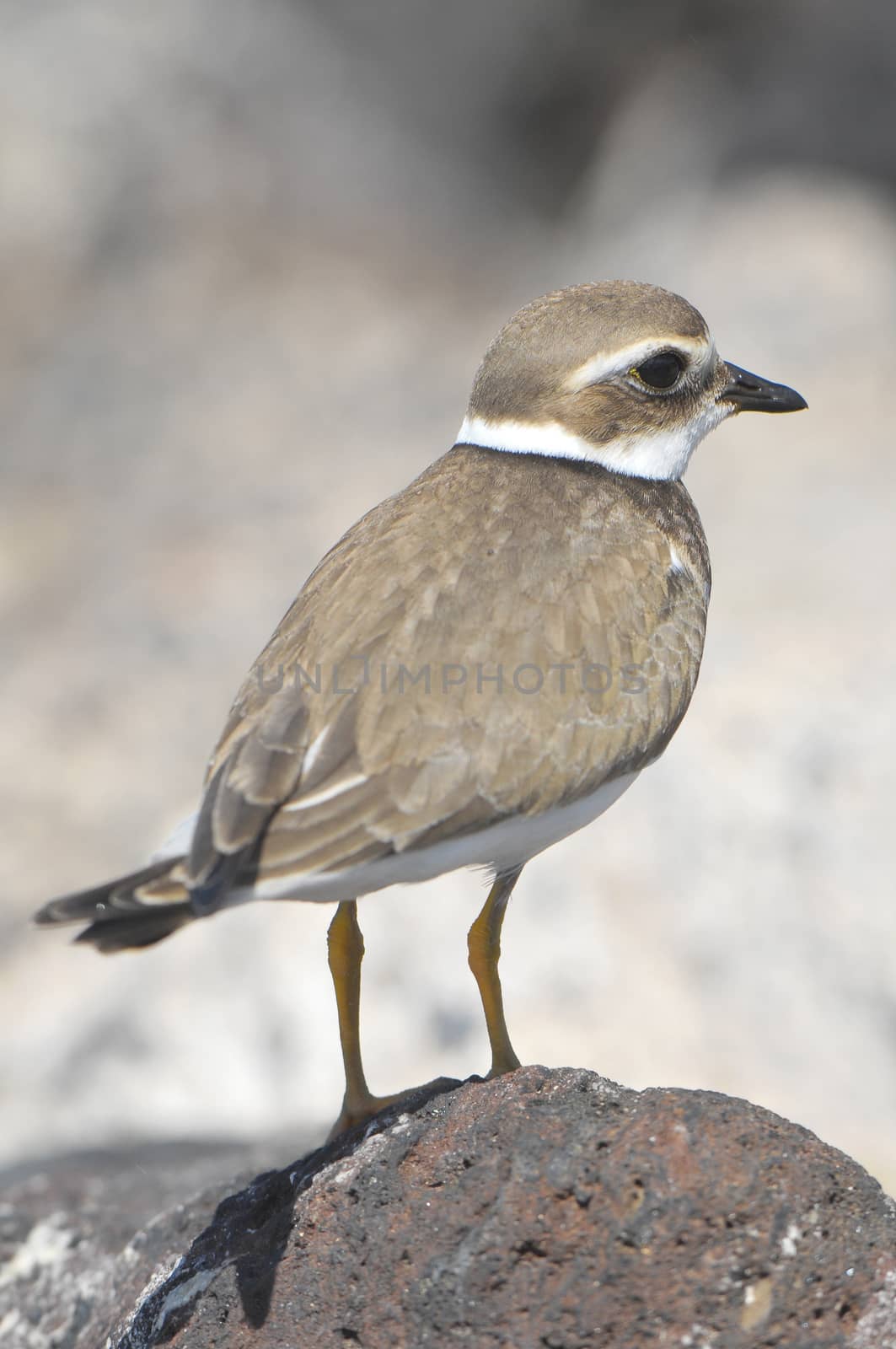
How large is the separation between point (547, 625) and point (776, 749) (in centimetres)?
530

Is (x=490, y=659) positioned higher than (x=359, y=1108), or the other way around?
(x=490, y=659)

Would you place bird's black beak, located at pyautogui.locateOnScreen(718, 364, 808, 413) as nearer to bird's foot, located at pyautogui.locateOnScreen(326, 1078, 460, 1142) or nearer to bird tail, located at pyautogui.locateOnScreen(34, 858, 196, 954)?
bird's foot, located at pyautogui.locateOnScreen(326, 1078, 460, 1142)

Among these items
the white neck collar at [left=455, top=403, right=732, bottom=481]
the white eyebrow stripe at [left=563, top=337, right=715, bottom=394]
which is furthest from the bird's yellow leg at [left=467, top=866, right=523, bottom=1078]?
the white eyebrow stripe at [left=563, top=337, right=715, bottom=394]

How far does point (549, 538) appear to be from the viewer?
519cm

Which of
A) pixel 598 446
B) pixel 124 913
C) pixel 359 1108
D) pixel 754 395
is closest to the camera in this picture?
pixel 124 913

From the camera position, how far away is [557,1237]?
3920 mm

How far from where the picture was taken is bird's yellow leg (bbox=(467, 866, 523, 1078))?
5469 millimetres

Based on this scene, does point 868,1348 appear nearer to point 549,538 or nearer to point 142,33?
point 549,538

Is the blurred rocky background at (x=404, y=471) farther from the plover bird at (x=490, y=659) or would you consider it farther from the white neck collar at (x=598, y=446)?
the white neck collar at (x=598, y=446)

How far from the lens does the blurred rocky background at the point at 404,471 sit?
30.4ft

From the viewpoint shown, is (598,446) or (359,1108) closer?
(359,1108)

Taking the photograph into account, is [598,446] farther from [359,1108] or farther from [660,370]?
[359,1108]

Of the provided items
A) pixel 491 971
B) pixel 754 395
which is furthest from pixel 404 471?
pixel 491 971

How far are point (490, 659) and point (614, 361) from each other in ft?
4.43
